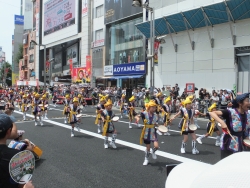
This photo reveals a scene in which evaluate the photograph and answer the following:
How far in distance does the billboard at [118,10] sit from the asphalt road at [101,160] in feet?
79.9

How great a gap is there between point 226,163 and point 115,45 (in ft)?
117

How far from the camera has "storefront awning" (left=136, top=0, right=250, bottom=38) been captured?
18952 millimetres

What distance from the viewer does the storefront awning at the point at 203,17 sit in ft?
62.2

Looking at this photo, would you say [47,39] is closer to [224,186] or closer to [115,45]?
[115,45]

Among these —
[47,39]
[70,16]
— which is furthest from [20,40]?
[70,16]

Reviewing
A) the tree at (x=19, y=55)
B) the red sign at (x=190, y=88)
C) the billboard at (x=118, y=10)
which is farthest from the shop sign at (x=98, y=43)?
the tree at (x=19, y=55)

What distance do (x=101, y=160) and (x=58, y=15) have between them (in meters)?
52.3

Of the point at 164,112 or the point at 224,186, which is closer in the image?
the point at 224,186

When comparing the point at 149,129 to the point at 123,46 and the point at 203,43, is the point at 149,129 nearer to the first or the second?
the point at 203,43

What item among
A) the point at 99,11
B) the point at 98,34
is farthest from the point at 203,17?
the point at 99,11

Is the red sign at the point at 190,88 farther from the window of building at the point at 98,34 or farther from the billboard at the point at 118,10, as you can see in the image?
the window of building at the point at 98,34

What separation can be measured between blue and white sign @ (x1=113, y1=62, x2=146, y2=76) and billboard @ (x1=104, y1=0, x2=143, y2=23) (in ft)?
20.9

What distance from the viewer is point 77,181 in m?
5.64

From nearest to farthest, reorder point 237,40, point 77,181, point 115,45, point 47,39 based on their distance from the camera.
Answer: point 77,181 → point 237,40 → point 115,45 → point 47,39
